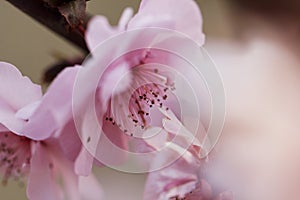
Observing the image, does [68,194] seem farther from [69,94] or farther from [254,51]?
[254,51]

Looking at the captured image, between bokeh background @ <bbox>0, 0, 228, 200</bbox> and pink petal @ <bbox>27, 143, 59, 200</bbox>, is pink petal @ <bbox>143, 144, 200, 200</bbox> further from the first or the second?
bokeh background @ <bbox>0, 0, 228, 200</bbox>

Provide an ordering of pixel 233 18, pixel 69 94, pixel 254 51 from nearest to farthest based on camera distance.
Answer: pixel 69 94, pixel 254 51, pixel 233 18

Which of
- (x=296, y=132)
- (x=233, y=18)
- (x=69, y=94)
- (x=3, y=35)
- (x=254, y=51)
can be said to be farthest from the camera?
(x=3, y=35)

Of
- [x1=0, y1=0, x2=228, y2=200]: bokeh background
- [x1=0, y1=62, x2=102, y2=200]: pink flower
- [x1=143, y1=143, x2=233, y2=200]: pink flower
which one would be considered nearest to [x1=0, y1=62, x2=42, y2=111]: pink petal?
[x1=0, y1=62, x2=102, y2=200]: pink flower

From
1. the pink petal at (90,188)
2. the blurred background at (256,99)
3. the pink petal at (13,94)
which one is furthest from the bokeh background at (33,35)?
the pink petal at (13,94)

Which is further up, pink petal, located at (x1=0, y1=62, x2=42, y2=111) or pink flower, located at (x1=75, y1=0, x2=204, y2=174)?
pink flower, located at (x1=75, y1=0, x2=204, y2=174)

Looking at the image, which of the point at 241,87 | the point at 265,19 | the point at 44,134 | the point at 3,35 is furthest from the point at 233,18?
the point at 44,134

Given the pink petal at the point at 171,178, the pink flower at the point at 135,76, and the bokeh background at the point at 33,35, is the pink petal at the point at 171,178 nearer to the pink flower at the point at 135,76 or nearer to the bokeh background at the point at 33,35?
the pink flower at the point at 135,76
